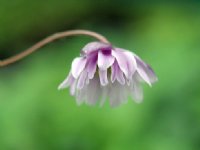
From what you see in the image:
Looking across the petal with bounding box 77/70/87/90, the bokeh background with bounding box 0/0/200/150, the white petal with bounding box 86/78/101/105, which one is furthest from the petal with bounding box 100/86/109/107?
the bokeh background with bounding box 0/0/200/150

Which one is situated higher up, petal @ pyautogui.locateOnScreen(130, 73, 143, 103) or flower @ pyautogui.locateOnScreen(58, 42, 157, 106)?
flower @ pyautogui.locateOnScreen(58, 42, 157, 106)

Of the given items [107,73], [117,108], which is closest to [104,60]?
[107,73]

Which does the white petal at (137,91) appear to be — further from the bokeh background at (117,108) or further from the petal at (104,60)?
the bokeh background at (117,108)

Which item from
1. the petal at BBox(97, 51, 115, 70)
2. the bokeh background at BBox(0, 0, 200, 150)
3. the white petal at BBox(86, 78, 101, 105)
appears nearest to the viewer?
the petal at BBox(97, 51, 115, 70)

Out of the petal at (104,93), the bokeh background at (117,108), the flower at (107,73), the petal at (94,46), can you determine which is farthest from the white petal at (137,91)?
the bokeh background at (117,108)

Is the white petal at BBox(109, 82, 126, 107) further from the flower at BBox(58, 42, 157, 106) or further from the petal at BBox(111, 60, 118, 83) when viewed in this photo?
the petal at BBox(111, 60, 118, 83)

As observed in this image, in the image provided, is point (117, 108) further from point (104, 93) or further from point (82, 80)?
point (82, 80)

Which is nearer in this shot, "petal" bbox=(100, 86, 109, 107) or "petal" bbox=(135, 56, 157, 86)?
"petal" bbox=(135, 56, 157, 86)

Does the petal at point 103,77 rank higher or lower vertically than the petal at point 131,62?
lower

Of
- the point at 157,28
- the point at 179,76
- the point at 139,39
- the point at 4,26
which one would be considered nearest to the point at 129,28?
the point at 157,28
